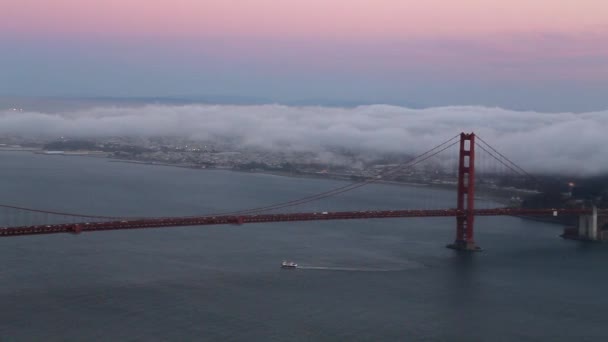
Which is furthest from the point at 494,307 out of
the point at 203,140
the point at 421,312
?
the point at 203,140

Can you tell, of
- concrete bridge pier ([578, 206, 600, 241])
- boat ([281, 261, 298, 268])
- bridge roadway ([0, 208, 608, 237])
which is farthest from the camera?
concrete bridge pier ([578, 206, 600, 241])

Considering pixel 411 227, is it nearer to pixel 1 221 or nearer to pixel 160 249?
pixel 160 249

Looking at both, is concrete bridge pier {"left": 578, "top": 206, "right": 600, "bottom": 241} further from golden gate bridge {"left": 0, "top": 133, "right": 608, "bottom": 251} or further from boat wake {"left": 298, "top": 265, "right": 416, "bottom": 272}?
boat wake {"left": 298, "top": 265, "right": 416, "bottom": 272}

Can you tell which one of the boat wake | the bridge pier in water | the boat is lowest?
the boat wake

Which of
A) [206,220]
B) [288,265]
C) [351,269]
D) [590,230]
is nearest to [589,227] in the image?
[590,230]

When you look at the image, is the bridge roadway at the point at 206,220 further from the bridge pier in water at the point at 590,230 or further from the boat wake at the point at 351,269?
the boat wake at the point at 351,269

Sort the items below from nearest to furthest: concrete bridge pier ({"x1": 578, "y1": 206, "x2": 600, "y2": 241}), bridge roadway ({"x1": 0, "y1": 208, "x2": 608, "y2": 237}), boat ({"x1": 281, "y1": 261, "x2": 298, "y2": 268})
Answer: bridge roadway ({"x1": 0, "y1": 208, "x2": 608, "y2": 237}) → boat ({"x1": 281, "y1": 261, "x2": 298, "y2": 268}) → concrete bridge pier ({"x1": 578, "y1": 206, "x2": 600, "y2": 241})

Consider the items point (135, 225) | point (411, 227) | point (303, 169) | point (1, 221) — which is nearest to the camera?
point (135, 225)

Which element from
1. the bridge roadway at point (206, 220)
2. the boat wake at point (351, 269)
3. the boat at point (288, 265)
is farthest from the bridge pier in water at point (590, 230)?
the boat at point (288, 265)

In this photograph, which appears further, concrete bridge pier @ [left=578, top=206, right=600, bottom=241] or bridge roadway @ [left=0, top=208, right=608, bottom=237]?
concrete bridge pier @ [left=578, top=206, right=600, bottom=241]

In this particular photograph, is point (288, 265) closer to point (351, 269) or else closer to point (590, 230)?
point (351, 269)

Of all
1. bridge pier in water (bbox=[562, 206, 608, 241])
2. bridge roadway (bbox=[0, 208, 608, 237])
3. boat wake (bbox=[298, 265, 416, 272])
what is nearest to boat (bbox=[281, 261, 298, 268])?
boat wake (bbox=[298, 265, 416, 272])
